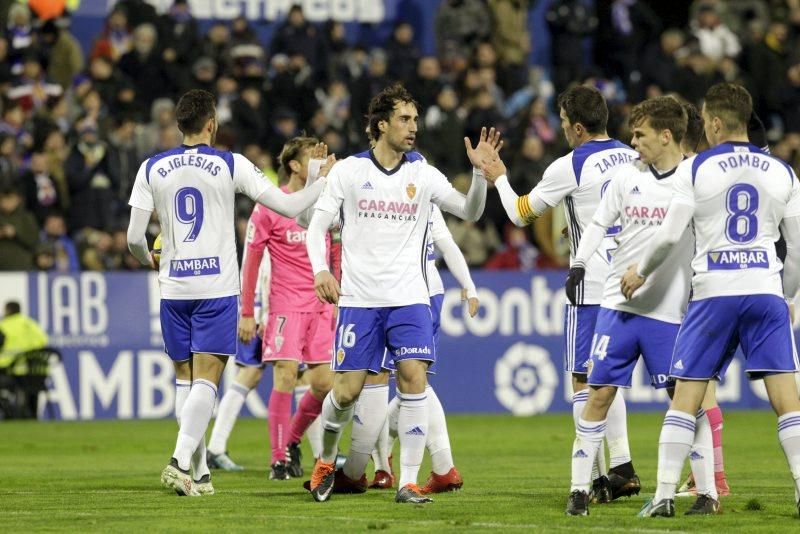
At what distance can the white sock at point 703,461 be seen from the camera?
9.57m

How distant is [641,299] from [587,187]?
1058 millimetres

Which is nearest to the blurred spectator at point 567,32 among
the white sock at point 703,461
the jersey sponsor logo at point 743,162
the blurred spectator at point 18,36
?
the blurred spectator at point 18,36

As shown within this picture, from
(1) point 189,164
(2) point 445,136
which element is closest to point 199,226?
(1) point 189,164

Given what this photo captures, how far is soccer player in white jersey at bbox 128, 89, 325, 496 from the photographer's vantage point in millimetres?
10922

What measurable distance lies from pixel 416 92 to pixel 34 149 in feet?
20.7

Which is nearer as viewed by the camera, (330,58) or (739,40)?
(330,58)

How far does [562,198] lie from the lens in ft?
34.6

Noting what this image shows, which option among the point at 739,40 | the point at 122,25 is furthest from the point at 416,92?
the point at 739,40

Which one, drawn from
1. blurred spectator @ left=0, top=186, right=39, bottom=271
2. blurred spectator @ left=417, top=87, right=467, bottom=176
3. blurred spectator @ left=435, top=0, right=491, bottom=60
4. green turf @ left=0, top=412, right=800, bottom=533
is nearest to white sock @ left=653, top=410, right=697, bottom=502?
green turf @ left=0, top=412, right=800, bottom=533

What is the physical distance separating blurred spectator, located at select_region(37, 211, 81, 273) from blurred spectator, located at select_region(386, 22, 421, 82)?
21.3 feet

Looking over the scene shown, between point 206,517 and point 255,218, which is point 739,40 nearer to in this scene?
point 255,218

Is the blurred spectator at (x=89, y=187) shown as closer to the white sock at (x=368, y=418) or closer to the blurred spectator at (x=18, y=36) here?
the blurred spectator at (x=18, y=36)

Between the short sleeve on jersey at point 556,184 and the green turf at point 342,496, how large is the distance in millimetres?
2054

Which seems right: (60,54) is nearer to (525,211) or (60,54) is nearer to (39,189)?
(39,189)
